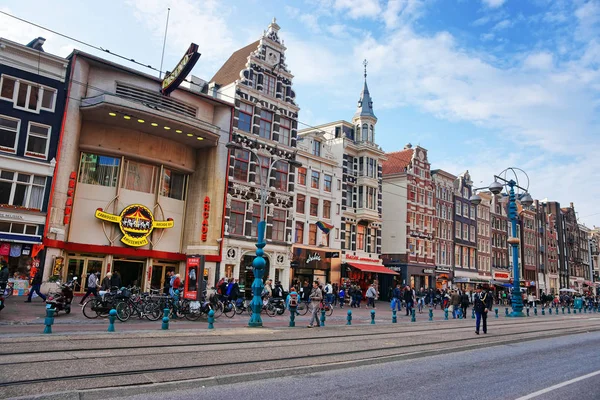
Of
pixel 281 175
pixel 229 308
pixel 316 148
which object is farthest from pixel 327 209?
pixel 229 308

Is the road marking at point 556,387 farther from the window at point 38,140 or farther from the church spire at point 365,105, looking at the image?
the church spire at point 365,105

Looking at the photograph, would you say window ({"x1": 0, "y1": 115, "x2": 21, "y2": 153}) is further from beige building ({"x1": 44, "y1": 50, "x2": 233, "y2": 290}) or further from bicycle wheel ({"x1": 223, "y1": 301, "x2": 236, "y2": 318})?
bicycle wheel ({"x1": 223, "y1": 301, "x2": 236, "y2": 318})

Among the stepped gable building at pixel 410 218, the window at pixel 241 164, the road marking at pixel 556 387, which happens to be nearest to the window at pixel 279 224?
the window at pixel 241 164

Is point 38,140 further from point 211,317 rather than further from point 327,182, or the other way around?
point 327,182

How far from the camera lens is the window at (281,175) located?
36.8 m

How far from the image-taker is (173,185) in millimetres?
33000

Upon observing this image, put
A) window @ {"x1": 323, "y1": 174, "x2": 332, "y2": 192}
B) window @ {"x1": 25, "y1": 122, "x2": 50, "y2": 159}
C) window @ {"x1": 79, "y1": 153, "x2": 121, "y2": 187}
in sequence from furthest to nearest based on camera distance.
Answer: window @ {"x1": 323, "y1": 174, "x2": 332, "y2": 192} < window @ {"x1": 79, "y1": 153, "x2": 121, "y2": 187} < window @ {"x1": 25, "y1": 122, "x2": 50, "y2": 159}

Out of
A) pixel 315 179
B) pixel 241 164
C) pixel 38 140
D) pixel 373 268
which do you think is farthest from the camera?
pixel 373 268

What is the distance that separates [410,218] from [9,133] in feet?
119

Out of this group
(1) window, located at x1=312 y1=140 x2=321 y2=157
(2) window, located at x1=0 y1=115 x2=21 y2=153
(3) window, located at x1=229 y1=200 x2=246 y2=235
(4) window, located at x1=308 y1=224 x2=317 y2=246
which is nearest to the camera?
(2) window, located at x1=0 y1=115 x2=21 y2=153

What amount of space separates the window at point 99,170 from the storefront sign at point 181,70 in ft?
18.5

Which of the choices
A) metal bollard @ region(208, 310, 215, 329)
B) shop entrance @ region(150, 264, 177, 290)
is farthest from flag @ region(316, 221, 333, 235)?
metal bollard @ region(208, 310, 215, 329)

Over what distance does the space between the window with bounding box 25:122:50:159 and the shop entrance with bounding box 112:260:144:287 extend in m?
8.00

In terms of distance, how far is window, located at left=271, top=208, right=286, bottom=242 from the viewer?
3641cm
